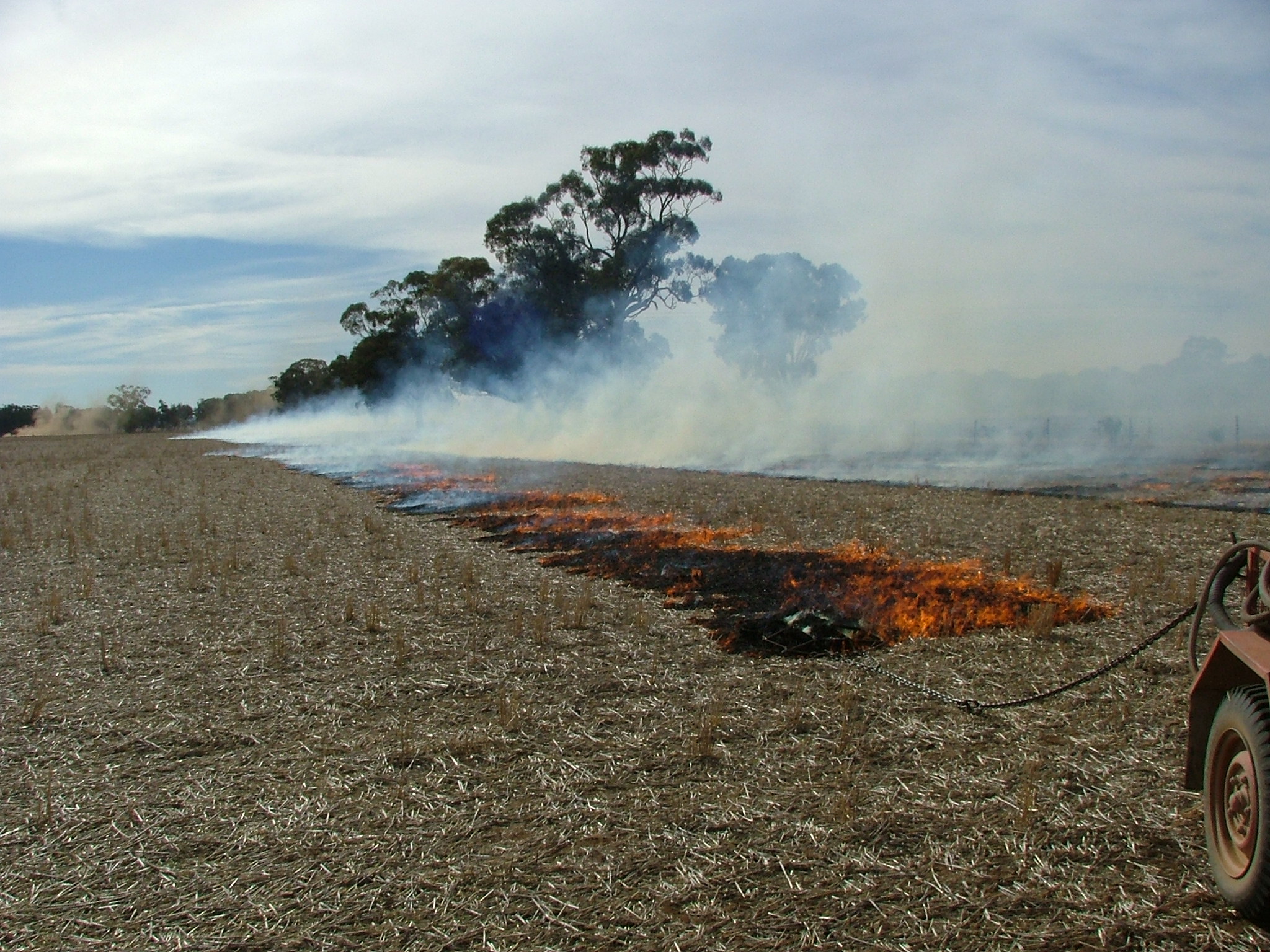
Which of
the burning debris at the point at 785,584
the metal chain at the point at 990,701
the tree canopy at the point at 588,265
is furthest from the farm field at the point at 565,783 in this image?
the tree canopy at the point at 588,265

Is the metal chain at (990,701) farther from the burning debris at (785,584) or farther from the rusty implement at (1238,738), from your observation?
the rusty implement at (1238,738)

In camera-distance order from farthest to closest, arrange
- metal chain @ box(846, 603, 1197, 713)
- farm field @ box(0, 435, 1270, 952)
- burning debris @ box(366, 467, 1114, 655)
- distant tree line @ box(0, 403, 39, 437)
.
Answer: distant tree line @ box(0, 403, 39, 437) → burning debris @ box(366, 467, 1114, 655) → metal chain @ box(846, 603, 1197, 713) → farm field @ box(0, 435, 1270, 952)

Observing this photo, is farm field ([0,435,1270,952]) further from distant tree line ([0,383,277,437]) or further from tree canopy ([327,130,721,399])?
distant tree line ([0,383,277,437])

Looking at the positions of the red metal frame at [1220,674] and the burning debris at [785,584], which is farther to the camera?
the burning debris at [785,584]

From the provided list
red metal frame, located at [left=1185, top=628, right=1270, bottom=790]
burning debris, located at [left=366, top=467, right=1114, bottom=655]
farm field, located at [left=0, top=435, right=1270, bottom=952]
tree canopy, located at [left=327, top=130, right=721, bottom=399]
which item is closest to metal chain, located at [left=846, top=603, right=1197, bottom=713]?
farm field, located at [left=0, top=435, right=1270, bottom=952]

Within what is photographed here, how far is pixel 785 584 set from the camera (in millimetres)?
11172

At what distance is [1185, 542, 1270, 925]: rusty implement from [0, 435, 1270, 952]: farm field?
→ 0.25 m

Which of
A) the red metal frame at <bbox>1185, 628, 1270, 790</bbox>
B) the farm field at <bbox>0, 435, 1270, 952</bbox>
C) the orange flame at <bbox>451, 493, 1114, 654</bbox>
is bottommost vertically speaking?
the farm field at <bbox>0, 435, 1270, 952</bbox>

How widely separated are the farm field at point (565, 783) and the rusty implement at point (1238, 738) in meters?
0.25

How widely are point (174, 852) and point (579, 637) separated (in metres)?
4.49

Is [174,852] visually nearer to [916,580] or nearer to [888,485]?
[916,580]

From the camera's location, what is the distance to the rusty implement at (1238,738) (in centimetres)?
361

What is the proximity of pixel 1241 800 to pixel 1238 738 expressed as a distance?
0.82ft

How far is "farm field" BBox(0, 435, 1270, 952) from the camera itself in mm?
4098
